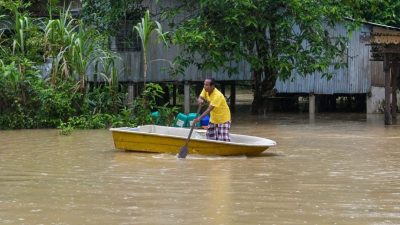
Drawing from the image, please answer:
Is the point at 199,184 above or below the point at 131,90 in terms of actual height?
below

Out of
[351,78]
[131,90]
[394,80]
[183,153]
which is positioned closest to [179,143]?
[183,153]

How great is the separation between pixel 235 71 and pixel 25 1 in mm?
6227

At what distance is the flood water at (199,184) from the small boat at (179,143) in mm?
145

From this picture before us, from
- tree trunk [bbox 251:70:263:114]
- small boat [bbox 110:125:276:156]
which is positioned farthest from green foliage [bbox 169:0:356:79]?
small boat [bbox 110:125:276:156]

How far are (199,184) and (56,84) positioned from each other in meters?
9.23

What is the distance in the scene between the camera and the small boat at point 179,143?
10938 millimetres

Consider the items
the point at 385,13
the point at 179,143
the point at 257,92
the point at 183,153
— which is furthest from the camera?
the point at 385,13

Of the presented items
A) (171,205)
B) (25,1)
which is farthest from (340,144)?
(25,1)

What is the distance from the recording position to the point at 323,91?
2162 cm

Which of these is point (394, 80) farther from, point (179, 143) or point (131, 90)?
point (179, 143)

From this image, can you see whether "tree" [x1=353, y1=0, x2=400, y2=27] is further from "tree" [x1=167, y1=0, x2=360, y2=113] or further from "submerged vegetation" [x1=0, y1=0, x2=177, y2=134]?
"submerged vegetation" [x1=0, y1=0, x2=177, y2=134]

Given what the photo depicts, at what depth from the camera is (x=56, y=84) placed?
16875 millimetres

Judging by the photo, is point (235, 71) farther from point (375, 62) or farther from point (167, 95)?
point (167, 95)

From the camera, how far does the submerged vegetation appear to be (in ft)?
53.6
